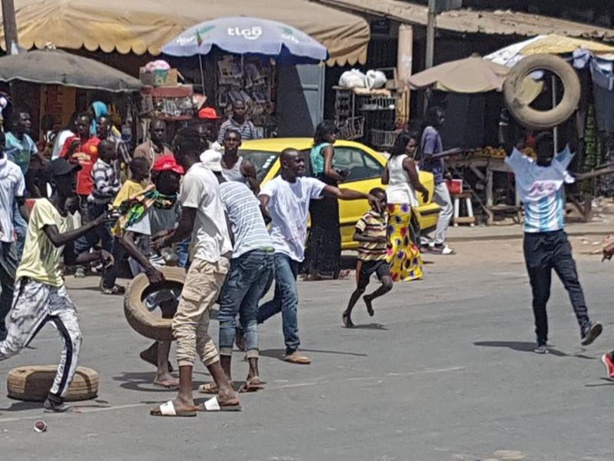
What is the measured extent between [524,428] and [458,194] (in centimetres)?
1296

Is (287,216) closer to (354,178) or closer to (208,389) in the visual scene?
(208,389)

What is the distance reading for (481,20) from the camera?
2327 centimetres

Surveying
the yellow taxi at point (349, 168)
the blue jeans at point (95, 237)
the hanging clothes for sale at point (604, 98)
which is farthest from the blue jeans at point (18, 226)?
the hanging clothes for sale at point (604, 98)

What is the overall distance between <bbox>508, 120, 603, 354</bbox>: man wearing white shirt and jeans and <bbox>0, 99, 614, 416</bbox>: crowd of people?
→ 1cm

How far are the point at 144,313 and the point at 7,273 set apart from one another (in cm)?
213

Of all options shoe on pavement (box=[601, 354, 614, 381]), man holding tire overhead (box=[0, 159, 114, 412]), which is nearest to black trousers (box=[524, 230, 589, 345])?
shoe on pavement (box=[601, 354, 614, 381])

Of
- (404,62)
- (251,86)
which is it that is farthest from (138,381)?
(404,62)

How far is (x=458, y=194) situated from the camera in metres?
21.1

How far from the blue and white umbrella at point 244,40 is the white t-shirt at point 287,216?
8.11 m

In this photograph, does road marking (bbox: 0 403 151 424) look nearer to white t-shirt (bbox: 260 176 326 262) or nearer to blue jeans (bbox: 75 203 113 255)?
white t-shirt (bbox: 260 176 326 262)

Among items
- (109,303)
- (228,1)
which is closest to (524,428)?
(109,303)

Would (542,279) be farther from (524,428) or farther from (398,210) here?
(398,210)

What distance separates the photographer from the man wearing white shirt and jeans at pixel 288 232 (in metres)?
10.2

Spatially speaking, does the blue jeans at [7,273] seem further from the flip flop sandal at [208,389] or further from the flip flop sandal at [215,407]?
the flip flop sandal at [215,407]
